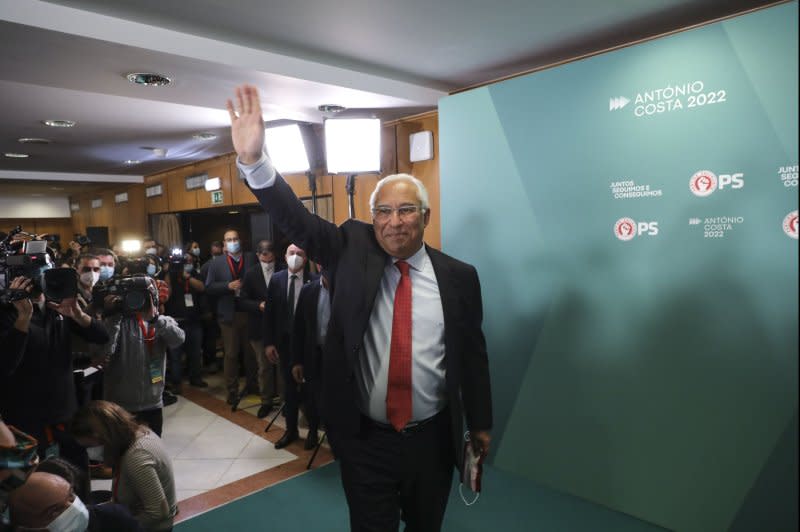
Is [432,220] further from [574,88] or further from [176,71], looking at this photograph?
[176,71]

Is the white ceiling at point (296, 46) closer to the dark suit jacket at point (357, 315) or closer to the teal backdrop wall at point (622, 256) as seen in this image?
the teal backdrop wall at point (622, 256)

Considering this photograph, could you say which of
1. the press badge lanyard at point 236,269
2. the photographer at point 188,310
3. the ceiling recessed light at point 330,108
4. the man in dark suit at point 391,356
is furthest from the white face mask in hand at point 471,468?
the photographer at point 188,310

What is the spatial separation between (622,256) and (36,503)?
245cm

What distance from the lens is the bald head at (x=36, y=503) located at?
1.43m

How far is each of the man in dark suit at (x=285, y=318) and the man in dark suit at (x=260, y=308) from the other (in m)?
0.46

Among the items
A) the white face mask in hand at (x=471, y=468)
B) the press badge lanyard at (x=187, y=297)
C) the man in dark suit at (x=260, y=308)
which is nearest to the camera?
the white face mask in hand at (x=471, y=468)

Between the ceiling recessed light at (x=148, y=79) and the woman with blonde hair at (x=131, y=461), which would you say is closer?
the woman with blonde hair at (x=131, y=461)

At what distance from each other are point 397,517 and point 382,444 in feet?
0.91

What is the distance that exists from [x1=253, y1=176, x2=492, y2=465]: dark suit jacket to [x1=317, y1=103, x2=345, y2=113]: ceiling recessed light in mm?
1922

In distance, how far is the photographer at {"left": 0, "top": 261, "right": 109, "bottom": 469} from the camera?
2084 mm

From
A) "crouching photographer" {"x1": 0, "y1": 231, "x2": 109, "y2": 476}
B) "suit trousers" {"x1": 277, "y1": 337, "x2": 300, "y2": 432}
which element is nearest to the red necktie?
"crouching photographer" {"x1": 0, "y1": 231, "x2": 109, "y2": 476}

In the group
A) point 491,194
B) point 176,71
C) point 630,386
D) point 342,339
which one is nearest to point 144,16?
point 176,71

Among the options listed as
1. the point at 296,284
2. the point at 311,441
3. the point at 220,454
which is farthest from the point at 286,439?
the point at 296,284

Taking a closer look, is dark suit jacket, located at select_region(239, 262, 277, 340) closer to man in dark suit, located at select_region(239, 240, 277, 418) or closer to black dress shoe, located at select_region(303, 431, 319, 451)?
man in dark suit, located at select_region(239, 240, 277, 418)
